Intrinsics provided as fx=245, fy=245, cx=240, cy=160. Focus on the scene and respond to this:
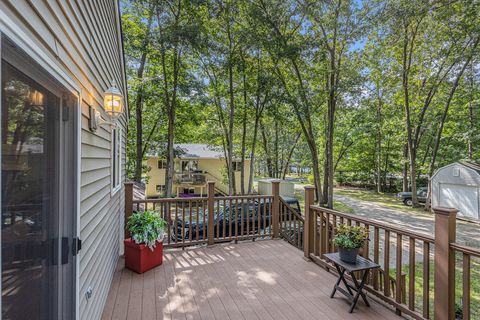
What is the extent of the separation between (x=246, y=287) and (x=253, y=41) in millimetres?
9052

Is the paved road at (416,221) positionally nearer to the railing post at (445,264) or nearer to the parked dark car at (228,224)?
the parked dark car at (228,224)

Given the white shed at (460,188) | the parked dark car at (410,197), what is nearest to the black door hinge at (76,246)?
the white shed at (460,188)

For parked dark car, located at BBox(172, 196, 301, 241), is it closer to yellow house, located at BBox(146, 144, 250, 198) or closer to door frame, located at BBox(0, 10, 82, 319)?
door frame, located at BBox(0, 10, 82, 319)

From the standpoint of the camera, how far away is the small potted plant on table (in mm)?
3521

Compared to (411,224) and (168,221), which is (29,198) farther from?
(411,224)

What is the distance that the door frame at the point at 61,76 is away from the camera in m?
0.89

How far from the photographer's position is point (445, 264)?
7.29ft

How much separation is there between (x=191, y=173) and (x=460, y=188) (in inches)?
563

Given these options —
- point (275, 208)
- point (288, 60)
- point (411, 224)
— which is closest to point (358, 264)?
point (275, 208)

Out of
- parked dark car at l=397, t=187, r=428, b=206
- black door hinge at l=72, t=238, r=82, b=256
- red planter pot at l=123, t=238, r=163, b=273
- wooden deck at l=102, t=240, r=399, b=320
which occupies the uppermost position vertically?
black door hinge at l=72, t=238, r=82, b=256

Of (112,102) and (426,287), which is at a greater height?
(112,102)

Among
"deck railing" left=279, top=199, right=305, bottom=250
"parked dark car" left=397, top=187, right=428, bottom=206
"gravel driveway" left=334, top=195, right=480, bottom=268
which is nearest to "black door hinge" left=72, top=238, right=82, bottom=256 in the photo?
"deck railing" left=279, top=199, right=305, bottom=250

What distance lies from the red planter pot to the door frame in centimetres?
184

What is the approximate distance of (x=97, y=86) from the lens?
2.55 metres
